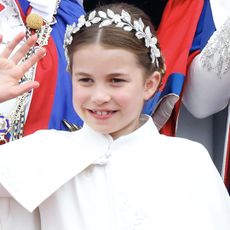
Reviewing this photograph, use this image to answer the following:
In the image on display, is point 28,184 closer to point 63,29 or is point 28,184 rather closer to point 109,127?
point 109,127

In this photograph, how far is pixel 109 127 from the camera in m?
1.17

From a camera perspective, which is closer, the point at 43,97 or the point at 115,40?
the point at 115,40

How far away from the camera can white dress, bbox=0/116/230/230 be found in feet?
3.72

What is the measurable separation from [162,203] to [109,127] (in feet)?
0.58

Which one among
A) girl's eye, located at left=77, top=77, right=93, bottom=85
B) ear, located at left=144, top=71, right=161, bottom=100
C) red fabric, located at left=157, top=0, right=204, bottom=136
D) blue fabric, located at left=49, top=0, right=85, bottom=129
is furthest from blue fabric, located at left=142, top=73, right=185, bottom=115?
girl's eye, located at left=77, top=77, right=93, bottom=85

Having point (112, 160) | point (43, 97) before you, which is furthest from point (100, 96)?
point (43, 97)

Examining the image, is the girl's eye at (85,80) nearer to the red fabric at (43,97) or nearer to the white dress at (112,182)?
the white dress at (112,182)

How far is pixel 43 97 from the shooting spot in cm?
152

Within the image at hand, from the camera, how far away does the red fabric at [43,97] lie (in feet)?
4.93

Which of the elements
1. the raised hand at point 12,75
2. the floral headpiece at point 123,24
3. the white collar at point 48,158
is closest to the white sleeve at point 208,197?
the white collar at point 48,158

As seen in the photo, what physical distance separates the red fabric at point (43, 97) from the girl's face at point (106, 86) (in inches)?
13.6

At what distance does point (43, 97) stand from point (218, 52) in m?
0.45

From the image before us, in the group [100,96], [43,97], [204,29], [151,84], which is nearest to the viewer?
[100,96]

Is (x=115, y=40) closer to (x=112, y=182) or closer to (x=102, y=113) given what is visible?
(x=102, y=113)
